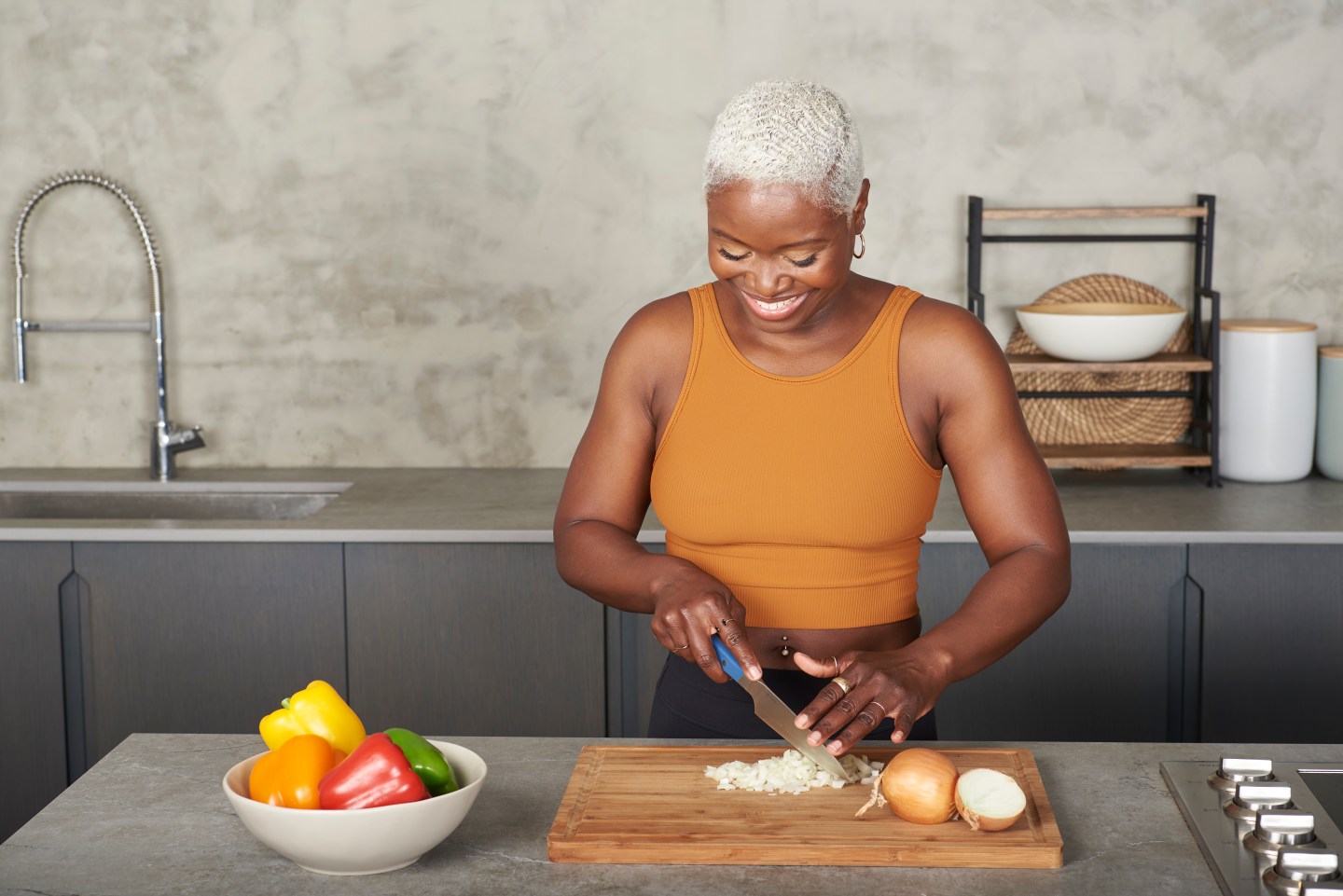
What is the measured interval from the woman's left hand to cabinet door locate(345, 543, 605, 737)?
3.91ft

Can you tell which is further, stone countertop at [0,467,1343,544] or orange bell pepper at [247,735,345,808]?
stone countertop at [0,467,1343,544]

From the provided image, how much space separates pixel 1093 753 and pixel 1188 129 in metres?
1.89

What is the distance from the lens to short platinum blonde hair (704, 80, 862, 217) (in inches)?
54.2

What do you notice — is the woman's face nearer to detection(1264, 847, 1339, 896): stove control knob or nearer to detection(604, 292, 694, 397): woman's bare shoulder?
detection(604, 292, 694, 397): woman's bare shoulder

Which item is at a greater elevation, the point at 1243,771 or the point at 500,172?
the point at 500,172

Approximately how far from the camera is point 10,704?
252 cm

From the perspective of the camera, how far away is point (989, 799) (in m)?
1.19

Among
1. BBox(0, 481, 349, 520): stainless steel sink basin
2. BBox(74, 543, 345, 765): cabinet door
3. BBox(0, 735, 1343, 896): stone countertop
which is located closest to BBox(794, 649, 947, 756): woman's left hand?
BBox(0, 735, 1343, 896): stone countertop

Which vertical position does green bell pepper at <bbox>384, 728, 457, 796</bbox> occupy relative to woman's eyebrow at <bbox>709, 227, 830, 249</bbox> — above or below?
below

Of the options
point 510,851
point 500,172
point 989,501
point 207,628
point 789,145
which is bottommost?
point 207,628

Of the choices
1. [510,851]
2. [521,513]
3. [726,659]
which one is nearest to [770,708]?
Answer: [726,659]

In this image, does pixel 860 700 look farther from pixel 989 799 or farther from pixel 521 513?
pixel 521 513

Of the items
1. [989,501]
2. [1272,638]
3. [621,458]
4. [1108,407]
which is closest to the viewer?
[989,501]

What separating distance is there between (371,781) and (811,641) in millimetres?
623
